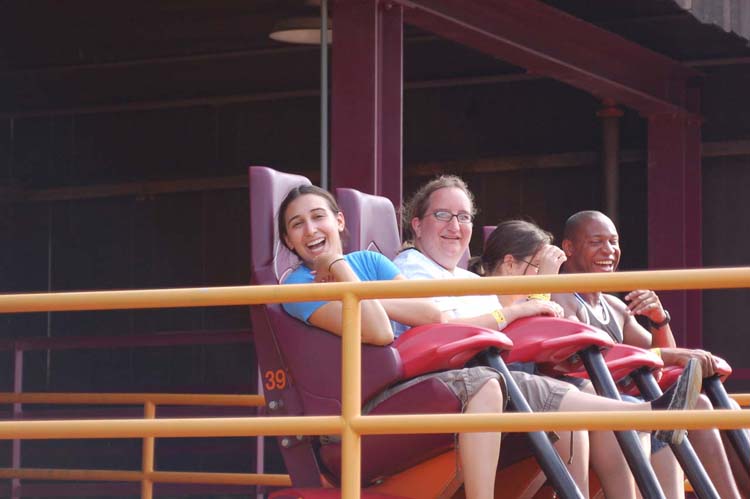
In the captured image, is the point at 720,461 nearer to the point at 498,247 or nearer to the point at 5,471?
the point at 498,247

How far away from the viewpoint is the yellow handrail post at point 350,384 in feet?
10.4

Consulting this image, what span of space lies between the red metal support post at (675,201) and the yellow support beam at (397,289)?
6.81 meters

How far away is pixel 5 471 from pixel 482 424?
3.55m

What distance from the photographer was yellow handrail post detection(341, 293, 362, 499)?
3.18 meters

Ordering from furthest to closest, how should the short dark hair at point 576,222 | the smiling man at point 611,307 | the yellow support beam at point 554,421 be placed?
the short dark hair at point 576,222
the smiling man at point 611,307
the yellow support beam at point 554,421

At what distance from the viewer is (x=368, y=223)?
4523 millimetres

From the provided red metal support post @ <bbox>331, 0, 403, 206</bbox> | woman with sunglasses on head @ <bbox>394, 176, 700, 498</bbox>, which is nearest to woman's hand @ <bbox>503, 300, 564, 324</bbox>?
woman with sunglasses on head @ <bbox>394, 176, 700, 498</bbox>

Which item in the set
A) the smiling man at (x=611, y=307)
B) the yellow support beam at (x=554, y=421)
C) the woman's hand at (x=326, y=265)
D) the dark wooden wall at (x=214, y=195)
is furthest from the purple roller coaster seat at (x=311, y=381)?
the dark wooden wall at (x=214, y=195)

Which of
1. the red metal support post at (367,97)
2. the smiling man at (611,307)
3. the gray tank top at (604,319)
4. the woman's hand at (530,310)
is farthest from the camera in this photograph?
the red metal support post at (367,97)

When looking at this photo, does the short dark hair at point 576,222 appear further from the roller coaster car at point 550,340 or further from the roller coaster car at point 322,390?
the roller coaster car at point 322,390

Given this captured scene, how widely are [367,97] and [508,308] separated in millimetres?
2571

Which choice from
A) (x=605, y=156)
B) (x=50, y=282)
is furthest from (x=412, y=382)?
(x=50, y=282)

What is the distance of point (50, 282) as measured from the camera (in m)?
12.6

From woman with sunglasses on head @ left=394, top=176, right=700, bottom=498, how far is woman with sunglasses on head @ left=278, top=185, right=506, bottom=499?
0.59 ft
